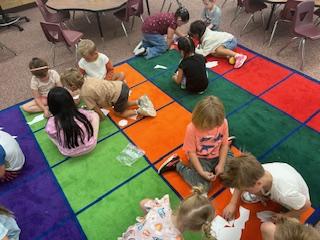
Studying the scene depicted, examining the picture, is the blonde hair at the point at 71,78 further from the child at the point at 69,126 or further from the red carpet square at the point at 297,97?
the red carpet square at the point at 297,97

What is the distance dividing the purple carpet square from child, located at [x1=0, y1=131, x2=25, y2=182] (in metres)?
0.15

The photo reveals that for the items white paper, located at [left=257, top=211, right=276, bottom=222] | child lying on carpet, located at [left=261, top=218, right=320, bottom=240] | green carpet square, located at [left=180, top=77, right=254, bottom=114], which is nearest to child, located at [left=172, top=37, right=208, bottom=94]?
green carpet square, located at [left=180, top=77, right=254, bottom=114]

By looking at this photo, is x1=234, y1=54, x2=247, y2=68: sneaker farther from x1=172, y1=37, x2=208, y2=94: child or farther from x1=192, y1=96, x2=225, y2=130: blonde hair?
x1=192, y1=96, x2=225, y2=130: blonde hair

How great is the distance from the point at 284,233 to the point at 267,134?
1.69 metres

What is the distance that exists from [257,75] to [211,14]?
4.97 feet

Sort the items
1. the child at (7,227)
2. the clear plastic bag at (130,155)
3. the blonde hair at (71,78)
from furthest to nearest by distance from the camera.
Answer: the blonde hair at (71,78) → the clear plastic bag at (130,155) → the child at (7,227)

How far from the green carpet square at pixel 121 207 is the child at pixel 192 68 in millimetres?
1305

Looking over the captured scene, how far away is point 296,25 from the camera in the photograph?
12.3 ft

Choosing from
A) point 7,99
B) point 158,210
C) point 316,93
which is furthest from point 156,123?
point 7,99

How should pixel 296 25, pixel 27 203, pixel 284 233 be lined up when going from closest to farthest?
pixel 284 233, pixel 27 203, pixel 296 25

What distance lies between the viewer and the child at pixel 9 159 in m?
2.48

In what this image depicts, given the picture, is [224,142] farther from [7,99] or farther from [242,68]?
[7,99]

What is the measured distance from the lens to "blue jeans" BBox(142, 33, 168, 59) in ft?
14.2

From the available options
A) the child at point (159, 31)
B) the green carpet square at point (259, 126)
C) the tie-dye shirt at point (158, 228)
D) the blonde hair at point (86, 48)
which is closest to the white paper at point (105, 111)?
the blonde hair at point (86, 48)
